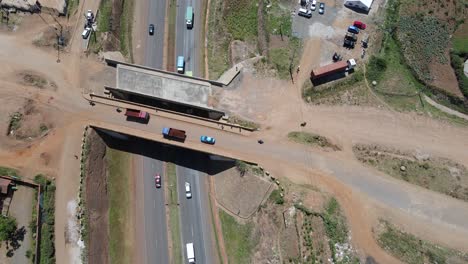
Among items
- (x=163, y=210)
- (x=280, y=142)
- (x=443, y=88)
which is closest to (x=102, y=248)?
(x=163, y=210)

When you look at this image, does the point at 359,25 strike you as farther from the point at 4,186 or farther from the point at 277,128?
the point at 4,186

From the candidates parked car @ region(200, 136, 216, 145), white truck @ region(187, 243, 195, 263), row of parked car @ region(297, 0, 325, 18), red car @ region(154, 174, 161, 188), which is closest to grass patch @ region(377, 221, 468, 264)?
white truck @ region(187, 243, 195, 263)

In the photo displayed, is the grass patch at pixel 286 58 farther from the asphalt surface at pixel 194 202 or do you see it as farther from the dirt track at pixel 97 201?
the dirt track at pixel 97 201

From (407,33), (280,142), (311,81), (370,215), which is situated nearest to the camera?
(370,215)

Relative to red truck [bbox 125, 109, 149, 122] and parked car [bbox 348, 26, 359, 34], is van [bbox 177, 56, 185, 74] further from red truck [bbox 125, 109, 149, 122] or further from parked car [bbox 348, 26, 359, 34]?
parked car [bbox 348, 26, 359, 34]

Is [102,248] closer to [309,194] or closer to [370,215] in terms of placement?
[309,194]

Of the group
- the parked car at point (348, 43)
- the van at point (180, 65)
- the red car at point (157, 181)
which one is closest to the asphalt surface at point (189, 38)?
the van at point (180, 65)
